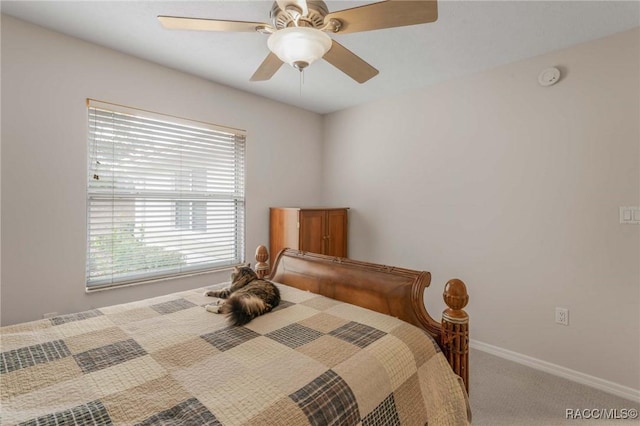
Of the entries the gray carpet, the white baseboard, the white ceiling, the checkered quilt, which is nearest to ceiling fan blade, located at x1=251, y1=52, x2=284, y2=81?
the white ceiling

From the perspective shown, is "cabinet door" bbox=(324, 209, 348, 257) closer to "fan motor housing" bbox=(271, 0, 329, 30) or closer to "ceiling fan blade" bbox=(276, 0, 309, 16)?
"fan motor housing" bbox=(271, 0, 329, 30)

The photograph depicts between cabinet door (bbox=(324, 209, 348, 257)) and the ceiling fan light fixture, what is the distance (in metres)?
2.27

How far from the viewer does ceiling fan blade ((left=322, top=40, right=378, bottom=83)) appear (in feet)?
5.07

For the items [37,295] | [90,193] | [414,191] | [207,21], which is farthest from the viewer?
[414,191]

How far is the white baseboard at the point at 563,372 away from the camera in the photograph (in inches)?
81.0

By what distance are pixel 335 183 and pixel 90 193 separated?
2.61 metres

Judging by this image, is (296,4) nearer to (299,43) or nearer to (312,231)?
(299,43)

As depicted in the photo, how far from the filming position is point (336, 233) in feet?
11.9

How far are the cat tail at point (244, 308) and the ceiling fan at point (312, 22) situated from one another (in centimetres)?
121

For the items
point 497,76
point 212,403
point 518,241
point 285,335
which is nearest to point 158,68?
point 285,335

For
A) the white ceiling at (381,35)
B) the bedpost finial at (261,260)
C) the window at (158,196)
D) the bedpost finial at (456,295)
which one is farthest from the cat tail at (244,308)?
the white ceiling at (381,35)

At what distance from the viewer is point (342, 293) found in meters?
1.88

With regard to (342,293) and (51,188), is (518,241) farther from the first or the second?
(51,188)

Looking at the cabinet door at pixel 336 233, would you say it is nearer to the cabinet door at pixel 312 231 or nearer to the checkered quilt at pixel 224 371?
the cabinet door at pixel 312 231
